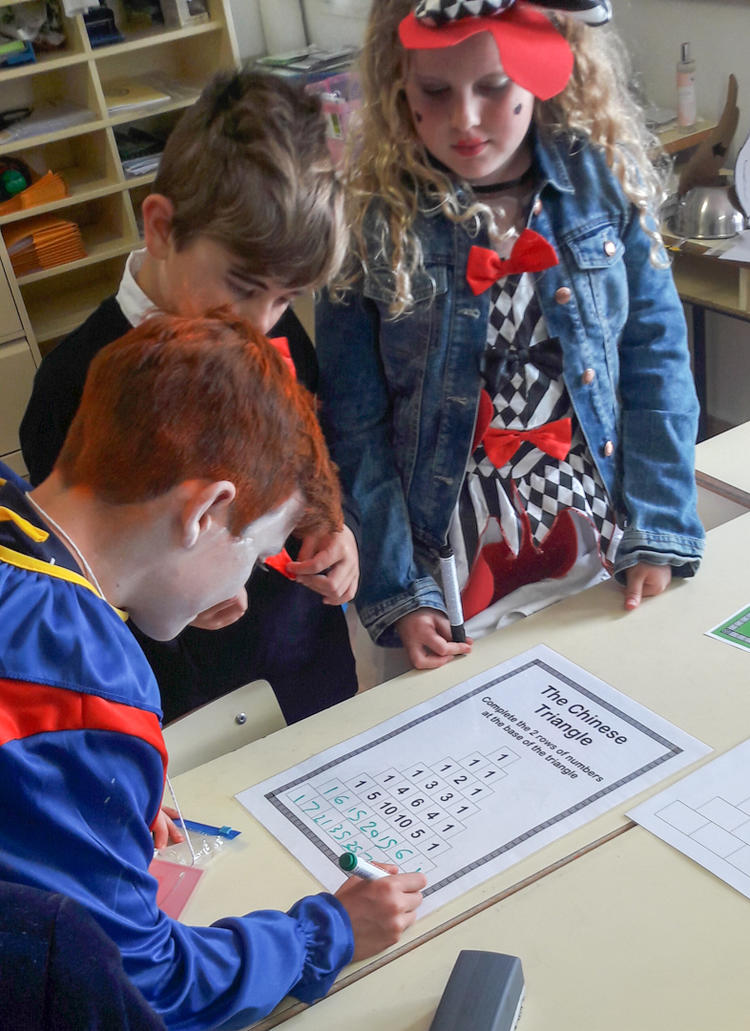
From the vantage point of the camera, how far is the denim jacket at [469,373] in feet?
4.86

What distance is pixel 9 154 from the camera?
360 centimetres

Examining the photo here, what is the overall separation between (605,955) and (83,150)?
3513 millimetres

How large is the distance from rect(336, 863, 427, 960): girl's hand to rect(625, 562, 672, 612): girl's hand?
1.81ft

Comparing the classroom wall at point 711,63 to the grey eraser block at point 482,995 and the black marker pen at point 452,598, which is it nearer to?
the black marker pen at point 452,598

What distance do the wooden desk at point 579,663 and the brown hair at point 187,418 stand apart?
35 cm

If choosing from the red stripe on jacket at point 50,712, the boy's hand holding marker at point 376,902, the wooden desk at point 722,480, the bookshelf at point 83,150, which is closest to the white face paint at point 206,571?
the red stripe on jacket at point 50,712

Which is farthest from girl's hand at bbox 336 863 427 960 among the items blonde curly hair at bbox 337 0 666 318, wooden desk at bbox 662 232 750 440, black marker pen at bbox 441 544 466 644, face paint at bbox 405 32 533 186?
wooden desk at bbox 662 232 750 440

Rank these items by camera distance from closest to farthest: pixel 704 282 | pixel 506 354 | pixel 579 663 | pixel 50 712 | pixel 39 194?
pixel 50 712 → pixel 579 663 → pixel 506 354 → pixel 704 282 → pixel 39 194

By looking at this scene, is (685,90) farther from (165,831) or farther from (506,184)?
(165,831)

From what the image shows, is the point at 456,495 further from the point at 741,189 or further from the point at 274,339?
the point at 741,189

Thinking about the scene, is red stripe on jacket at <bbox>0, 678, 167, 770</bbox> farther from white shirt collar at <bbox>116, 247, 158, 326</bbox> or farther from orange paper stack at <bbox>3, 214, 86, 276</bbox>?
orange paper stack at <bbox>3, 214, 86, 276</bbox>

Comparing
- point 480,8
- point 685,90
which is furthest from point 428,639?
point 685,90

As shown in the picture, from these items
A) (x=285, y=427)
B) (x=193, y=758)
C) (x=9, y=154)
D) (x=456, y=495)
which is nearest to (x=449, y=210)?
(x=456, y=495)

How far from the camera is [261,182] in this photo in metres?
1.32
